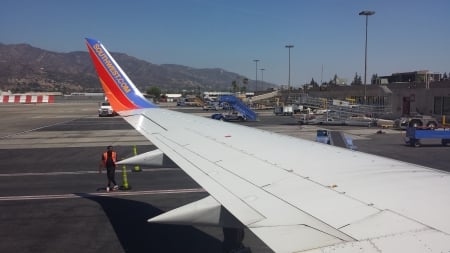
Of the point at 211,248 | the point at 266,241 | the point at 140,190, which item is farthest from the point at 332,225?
Answer: the point at 140,190

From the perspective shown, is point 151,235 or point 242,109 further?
point 242,109

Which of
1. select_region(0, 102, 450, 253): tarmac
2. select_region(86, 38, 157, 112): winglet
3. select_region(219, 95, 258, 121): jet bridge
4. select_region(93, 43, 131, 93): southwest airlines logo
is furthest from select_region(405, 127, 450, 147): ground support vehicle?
select_region(219, 95, 258, 121): jet bridge

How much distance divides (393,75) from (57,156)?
67.0 meters

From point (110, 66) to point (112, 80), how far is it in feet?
1.17

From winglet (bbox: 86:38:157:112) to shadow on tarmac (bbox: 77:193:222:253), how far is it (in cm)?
285

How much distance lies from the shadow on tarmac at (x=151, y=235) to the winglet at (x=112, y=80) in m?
2.85

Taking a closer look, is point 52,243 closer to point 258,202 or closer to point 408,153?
point 258,202

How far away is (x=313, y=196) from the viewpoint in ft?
11.9

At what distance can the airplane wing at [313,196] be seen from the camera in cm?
265

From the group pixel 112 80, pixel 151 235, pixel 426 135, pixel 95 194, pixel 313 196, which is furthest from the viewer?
pixel 426 135

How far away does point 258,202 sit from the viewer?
3.72 m

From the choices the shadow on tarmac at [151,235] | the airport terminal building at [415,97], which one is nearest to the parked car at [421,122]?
the airport terminal building at [415,97]

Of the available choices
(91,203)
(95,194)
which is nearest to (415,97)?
(95,194)

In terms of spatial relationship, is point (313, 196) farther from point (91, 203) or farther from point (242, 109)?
point (242, 109)
